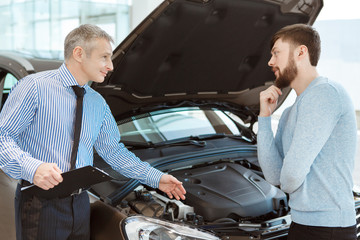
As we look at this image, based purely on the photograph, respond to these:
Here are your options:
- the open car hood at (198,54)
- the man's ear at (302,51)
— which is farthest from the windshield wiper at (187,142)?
the man's ear at (302,51)

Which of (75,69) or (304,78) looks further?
(75,69)

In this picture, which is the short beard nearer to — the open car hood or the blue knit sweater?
the blue knit sweater

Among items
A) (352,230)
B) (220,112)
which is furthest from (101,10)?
(352,230)

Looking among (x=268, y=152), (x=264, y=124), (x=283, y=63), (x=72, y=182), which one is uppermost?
(x=283, y=63)

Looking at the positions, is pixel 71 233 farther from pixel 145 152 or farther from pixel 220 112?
pixel 220 112

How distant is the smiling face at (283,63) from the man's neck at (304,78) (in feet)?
0.06

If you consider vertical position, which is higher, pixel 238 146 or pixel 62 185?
pixel 62 185

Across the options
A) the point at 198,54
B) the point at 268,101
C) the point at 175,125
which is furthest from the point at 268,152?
the point at 175,125

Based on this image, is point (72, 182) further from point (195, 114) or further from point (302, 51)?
point (195, 114)

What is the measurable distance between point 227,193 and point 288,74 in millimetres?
868

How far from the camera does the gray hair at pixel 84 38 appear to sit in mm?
1720

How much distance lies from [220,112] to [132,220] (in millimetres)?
1729

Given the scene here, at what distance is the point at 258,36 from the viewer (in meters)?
2.65

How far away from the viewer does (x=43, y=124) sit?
1.70 m
